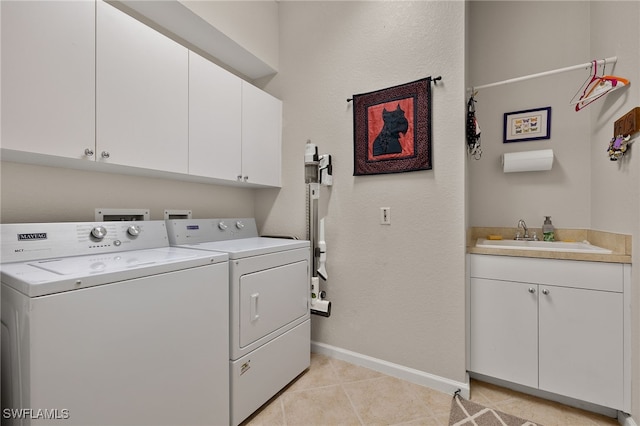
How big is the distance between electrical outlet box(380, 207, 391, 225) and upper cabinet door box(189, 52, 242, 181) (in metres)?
1.09

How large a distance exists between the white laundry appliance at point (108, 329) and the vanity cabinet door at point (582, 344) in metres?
1.83

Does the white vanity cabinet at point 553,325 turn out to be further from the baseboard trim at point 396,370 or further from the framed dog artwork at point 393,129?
the framed dog artwork at point 393,129

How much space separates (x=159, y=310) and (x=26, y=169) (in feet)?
3.29

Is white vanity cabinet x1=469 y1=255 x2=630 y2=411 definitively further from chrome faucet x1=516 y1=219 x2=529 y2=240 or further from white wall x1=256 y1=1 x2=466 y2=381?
chrome faucet x1=516 y1=219 x2=529 y2=240

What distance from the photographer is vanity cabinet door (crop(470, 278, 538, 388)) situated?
170 cm

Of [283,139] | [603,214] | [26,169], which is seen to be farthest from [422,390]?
[26,169]

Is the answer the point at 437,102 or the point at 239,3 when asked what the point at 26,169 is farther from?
the point at 437,102

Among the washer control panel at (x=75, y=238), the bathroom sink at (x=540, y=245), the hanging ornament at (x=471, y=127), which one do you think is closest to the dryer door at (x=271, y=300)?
the washer control panel at (x=75, y=238)

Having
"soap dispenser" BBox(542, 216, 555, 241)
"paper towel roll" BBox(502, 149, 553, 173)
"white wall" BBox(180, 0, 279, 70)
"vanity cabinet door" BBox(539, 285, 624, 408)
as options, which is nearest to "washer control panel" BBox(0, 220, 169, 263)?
"white wall" BBox(180, 0, 279, 70)

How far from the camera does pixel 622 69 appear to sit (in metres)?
1.57

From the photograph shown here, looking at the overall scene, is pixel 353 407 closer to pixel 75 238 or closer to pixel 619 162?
pixel 75 238

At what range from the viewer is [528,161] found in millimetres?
2129

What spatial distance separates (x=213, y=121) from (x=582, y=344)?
2573 millimetres

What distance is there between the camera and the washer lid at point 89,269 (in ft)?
2.89
